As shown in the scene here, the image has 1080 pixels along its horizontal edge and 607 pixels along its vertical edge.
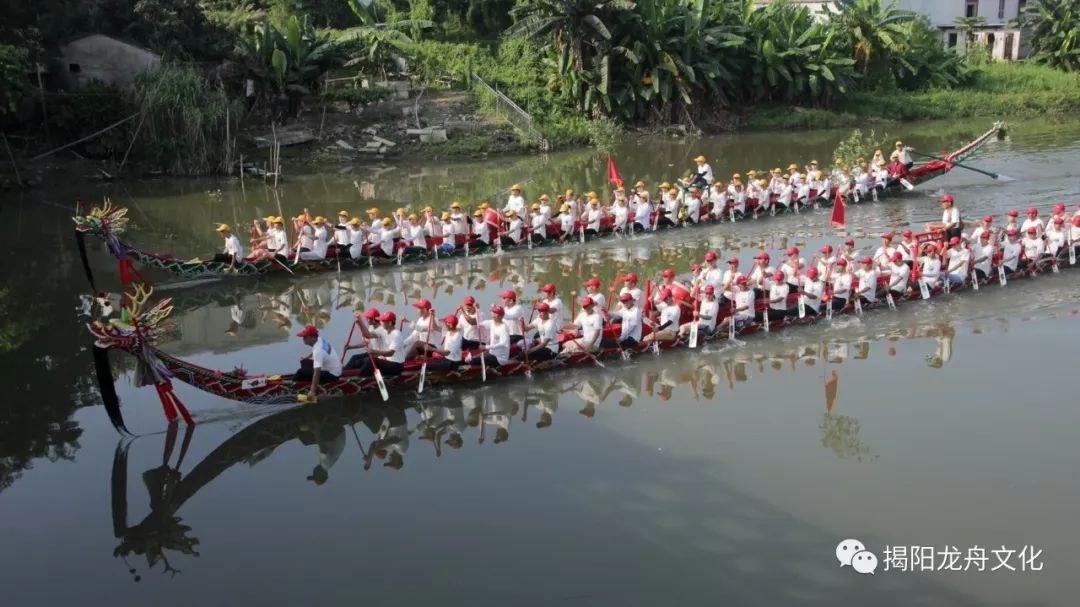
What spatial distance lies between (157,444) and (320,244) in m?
6.45

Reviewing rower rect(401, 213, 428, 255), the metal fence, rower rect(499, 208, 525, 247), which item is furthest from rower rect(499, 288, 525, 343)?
the metal fence

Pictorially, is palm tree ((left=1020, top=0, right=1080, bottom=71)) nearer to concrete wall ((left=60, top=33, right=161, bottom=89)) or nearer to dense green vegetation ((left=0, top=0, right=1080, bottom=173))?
dense green vegetation ((left=0, top=0, right=1080, bottom=173))

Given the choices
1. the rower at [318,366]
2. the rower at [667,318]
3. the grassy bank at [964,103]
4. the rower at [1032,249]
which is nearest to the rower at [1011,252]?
the rower at [1032,249]

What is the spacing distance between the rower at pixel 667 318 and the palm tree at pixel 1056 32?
117ft

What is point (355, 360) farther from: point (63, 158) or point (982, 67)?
point (982, 67)

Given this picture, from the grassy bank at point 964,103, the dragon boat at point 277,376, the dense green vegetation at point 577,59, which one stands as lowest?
the dragon boat at point 277,376

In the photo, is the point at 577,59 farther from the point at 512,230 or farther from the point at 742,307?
the point at 742,307

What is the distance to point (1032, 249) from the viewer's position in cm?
1483

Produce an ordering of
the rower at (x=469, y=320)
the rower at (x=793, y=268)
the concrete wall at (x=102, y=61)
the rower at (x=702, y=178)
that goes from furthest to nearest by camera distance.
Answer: the concrete wall at (x=102, y=61) → the rower at (x=702, y=178) → the rower at (x=793, y=268) → the rower at (x=469, y=320)

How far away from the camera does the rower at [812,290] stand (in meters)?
12.9


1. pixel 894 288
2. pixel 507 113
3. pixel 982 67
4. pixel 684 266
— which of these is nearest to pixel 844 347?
pixel 894 288

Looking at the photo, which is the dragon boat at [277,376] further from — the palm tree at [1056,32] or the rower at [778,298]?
the palm tree at [1056,32]

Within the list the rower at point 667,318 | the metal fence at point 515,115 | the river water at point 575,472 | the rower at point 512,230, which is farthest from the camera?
the metal fence at point 515,115

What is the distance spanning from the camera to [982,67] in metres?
39.6
